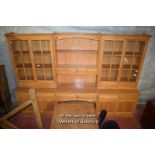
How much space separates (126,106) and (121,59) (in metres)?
1.25

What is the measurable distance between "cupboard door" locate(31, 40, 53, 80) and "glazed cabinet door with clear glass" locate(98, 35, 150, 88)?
1.24 metres

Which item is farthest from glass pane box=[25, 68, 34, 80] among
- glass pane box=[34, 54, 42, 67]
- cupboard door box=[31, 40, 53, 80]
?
glass pane box=[34, 54, 42, 67]

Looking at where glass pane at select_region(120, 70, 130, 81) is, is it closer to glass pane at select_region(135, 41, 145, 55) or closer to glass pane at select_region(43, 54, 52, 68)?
glass pane at select_region(135, 41, 145, 55)

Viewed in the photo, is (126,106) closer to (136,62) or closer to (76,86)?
(136,62)

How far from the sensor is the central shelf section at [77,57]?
3360 millimetres

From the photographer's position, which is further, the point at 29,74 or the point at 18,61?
the point at 29,74

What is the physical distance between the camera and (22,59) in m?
3.30

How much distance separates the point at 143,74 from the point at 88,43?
1744mm

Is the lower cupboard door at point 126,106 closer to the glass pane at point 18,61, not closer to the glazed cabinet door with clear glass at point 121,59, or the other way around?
the glazed cabinet door with clear glass at point 121,59

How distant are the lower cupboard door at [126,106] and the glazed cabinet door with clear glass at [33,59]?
1786 millimetres

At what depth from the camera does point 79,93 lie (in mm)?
3486

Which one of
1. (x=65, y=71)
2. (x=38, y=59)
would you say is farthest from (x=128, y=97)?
(x=38, y=59)

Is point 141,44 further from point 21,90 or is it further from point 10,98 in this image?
point 10,98

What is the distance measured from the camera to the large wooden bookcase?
10.7ft
